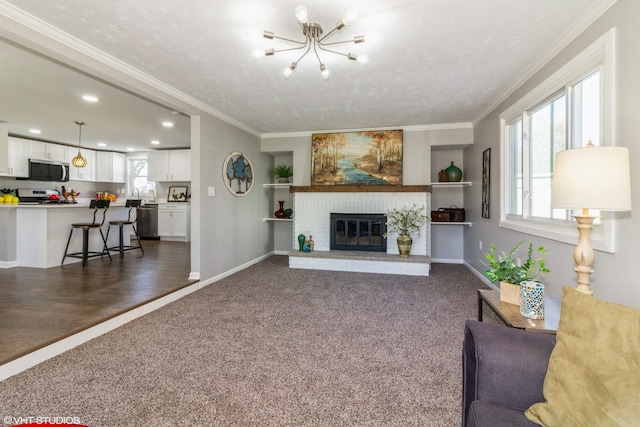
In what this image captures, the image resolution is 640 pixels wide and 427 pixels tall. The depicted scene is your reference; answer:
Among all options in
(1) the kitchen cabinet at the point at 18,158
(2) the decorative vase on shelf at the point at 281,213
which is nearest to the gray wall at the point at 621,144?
Result: (2) the decorative vase on shelf at the point at 281,213

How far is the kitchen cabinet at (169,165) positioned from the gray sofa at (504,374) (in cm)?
727

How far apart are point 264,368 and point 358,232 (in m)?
3.20

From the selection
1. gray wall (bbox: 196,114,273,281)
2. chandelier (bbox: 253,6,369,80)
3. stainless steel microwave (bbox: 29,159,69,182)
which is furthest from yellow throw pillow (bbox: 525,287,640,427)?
stainless steel microwave (bbox: 29,159,69,182)

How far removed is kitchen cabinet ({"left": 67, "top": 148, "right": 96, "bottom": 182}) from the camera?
6.89m

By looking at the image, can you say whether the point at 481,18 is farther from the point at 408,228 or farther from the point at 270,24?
the point at 408,228

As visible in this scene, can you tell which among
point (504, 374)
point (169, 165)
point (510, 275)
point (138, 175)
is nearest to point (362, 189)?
point (510, 275)

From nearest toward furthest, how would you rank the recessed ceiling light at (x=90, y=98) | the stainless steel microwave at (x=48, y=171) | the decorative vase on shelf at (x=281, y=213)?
the recessed ceiling light at (x=90, y=98) → the decorative vase on shelf at (x=281, y=213) → the stainless steel microwave at (x=48, y=171)

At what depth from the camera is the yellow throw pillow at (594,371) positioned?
2.63 feet

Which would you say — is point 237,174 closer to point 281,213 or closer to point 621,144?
point 281,213

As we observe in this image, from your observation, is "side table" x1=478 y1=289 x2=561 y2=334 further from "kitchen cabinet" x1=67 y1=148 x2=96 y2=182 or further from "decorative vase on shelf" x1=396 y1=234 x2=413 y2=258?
"kitchen cabinet" x1=67 y1=148 x2=96 y2=182

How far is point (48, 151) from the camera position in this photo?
638 centimetres

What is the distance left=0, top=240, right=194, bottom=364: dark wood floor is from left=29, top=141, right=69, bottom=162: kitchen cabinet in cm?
337

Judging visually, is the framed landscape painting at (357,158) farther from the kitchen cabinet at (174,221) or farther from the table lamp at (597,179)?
the kitchen cabinet at (174,221)

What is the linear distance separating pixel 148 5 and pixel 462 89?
3010 mm
